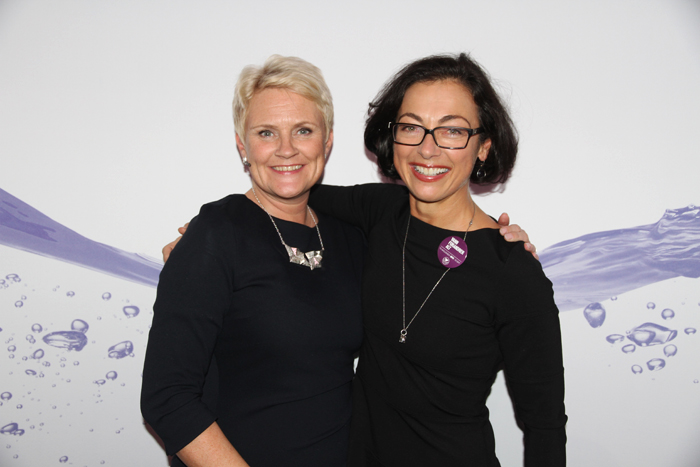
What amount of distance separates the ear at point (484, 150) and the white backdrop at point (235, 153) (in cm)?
50

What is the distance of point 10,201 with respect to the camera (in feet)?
6.23

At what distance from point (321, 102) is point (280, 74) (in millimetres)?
172

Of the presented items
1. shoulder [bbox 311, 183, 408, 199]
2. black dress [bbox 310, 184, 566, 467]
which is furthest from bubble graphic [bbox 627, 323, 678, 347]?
shoulder [bbox 311, 183, 408, 199]

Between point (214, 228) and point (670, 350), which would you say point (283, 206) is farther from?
point (670, 350)

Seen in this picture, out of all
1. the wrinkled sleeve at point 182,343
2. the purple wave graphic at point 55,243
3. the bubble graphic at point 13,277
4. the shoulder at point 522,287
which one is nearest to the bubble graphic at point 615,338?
the shoulder at point 522,287

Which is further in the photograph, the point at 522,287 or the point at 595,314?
the point at 595,314

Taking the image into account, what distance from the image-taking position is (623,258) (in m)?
1.96

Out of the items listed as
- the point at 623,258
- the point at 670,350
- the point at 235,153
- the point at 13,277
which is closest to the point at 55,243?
the point at 13,277

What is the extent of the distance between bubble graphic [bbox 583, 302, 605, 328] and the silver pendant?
53.2 inches

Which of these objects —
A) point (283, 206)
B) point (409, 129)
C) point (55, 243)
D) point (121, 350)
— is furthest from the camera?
point (121, 350)

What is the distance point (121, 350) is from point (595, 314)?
228 centimetres

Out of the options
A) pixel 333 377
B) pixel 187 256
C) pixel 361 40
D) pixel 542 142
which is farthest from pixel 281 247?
pixel 542 142

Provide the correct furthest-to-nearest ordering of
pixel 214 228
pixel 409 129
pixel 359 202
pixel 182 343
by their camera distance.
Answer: pixel 359 202, pixel 409 129, pixel 214 228, pixel 182 343

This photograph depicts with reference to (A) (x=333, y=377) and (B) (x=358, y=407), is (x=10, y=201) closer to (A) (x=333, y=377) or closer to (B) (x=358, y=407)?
(A) (x=333, y=377)
